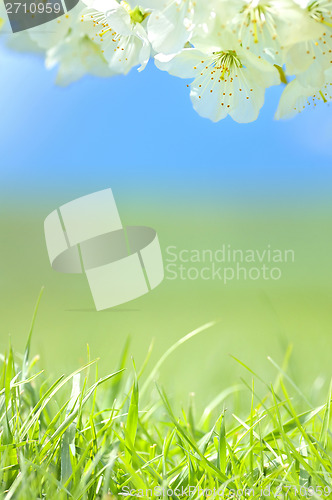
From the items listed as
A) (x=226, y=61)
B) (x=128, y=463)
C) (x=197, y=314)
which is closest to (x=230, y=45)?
(x=226, y=61)

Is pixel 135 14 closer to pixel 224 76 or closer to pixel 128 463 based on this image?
pixel 224 76

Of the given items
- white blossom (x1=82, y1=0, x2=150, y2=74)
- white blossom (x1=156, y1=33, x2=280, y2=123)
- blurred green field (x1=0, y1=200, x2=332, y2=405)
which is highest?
white blossom (x1=82, y1=0, x2=150, y2=74)

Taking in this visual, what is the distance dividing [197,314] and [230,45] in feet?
4.13

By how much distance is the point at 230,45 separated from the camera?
0.63 meters

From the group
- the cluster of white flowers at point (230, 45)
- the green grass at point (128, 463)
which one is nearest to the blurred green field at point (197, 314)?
the green grass at point (128, 463)

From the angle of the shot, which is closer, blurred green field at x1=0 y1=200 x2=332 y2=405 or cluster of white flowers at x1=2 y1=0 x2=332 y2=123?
cluster of white flowers at x1=2 y1=0 x2=332 y2=123

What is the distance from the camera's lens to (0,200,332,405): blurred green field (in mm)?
1333

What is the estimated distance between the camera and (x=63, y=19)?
3.13 ft

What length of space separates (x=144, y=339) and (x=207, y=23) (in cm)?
105

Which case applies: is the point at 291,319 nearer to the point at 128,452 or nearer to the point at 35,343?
the point at 35,343

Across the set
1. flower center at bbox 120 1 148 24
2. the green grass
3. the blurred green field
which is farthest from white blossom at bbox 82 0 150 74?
the blurred green field

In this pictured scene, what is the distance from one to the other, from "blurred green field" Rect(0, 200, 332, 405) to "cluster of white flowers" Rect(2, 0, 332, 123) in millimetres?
543

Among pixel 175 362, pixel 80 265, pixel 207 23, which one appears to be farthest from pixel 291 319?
pixel 207 23

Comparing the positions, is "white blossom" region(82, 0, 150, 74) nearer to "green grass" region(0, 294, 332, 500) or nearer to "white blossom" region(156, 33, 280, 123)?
"white blossom" region(156, 33, 280, 123)
